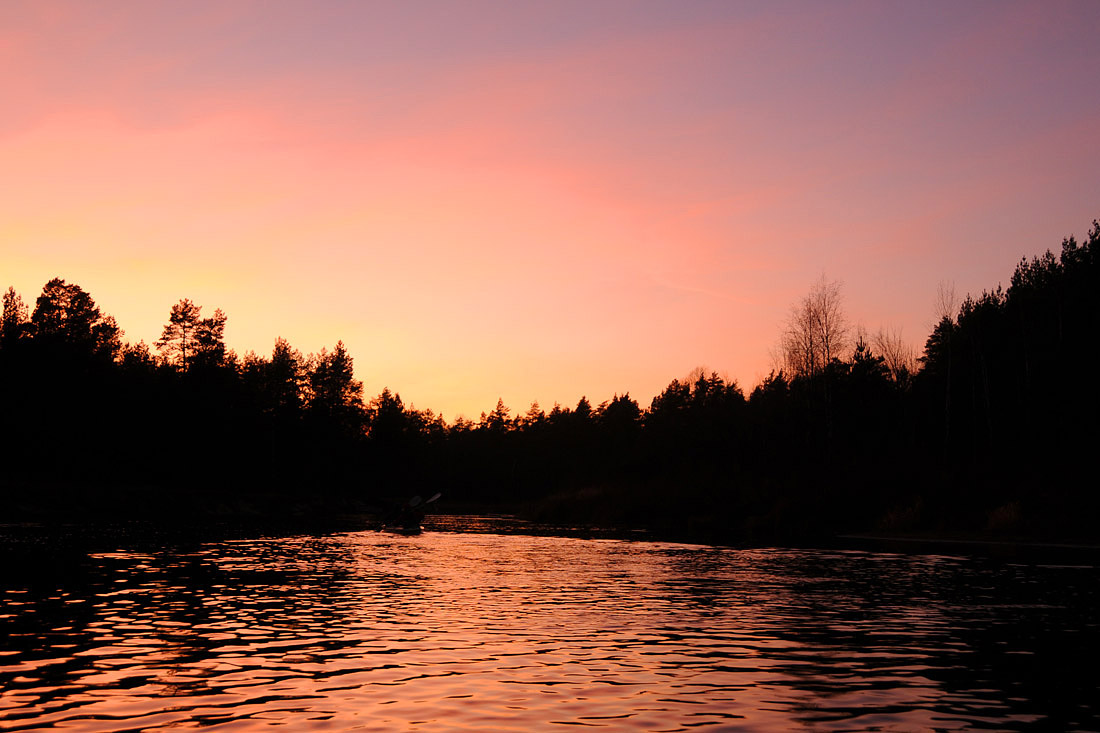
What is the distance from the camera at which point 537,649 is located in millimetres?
18109

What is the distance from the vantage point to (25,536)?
47219 mm

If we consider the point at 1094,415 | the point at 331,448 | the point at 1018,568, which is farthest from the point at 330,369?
the point at 1018,568

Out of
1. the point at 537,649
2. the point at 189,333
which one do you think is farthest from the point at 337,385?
the point at 537,649

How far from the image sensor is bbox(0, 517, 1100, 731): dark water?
12461 millimetres

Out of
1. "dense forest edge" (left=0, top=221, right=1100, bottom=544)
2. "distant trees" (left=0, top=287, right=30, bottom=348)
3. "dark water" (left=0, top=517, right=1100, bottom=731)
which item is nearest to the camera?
"dark water" (left=0, top=517, right=1100, bottom=731)

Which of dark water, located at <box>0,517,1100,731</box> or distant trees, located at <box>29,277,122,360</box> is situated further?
distant trees, located at <box>29,277,122,360</box>

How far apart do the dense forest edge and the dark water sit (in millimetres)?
31937

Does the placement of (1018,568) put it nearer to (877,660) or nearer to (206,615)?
(877,660)

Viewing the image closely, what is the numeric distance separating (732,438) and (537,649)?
9794 cm

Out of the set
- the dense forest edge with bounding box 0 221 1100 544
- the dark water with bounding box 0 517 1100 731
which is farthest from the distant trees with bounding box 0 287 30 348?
the dark water with bounding box 0 517 1100 731

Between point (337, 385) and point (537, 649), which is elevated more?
point (337, 385)

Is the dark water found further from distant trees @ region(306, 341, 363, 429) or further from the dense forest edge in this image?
distant trees @ region(306, 341, 363, 429)

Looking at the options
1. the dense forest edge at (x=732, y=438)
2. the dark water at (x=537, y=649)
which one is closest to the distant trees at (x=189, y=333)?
the dense forest edge at (x=732, y=438)

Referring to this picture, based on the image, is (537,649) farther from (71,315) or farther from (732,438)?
(71,315)
